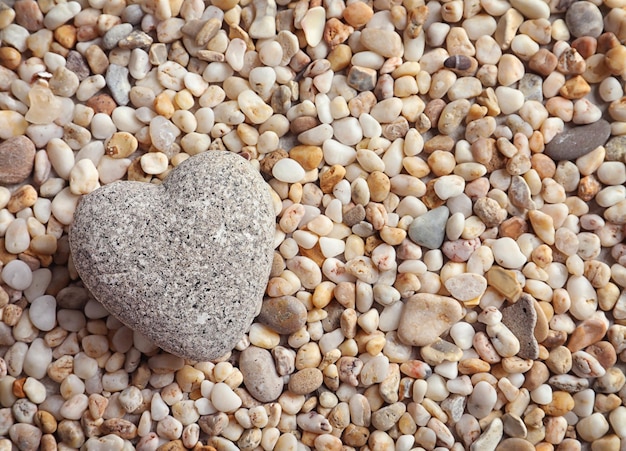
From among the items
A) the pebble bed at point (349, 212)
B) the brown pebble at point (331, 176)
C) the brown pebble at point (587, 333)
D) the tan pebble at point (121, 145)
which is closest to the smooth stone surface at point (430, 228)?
the pebble bed at point (349, 212)

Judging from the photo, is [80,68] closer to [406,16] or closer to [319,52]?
[319,52]

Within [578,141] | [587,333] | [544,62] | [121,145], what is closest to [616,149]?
[578,141]

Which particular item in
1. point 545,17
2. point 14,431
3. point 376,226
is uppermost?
point 545,17

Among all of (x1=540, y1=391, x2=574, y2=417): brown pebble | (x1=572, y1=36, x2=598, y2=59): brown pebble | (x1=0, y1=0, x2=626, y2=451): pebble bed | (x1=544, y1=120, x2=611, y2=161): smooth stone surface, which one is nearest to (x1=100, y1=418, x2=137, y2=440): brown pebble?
(x1=0, y1=0, x2=626, y2=451): pebble bed

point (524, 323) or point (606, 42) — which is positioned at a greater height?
point (606, 42)

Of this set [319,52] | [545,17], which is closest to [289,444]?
[319,52]

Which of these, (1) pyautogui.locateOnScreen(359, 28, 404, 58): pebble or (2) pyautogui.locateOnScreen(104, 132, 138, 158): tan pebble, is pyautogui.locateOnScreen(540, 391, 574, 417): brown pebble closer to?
(1) pyautogui.locateOnScreen(359, 28, 404, 58): pebble

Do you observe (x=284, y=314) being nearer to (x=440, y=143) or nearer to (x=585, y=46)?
(x=440, y=143)

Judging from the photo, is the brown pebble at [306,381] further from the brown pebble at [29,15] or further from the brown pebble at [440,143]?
the brown pebble at [29,15]
